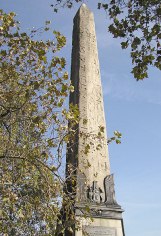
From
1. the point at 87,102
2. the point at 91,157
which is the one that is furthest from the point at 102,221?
the point at 87,102

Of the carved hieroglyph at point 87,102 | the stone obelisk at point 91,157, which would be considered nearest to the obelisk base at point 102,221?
the stone obelisk at point 91,157

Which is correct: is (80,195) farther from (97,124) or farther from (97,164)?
(97,124)

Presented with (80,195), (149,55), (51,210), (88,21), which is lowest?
(51,210)

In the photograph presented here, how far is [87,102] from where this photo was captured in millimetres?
9836

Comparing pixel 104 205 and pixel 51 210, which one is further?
pixel 104 205

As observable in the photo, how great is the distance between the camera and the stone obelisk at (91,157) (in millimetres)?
8336

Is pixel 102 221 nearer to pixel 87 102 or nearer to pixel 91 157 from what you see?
pixel 91 157

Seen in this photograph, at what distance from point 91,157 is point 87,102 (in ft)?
5.39

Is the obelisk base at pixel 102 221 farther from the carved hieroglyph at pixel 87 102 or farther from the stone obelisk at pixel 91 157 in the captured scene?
the carved hieroglyph at pixel 87 102

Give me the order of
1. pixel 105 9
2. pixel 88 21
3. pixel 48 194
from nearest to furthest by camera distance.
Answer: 1. pixel 105 9
2. pixel 48 194
3. pixel 88 21

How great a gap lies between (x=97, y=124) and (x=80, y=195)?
2.08m

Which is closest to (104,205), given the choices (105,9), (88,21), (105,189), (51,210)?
(105,189)

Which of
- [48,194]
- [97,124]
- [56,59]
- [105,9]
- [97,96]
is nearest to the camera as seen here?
[105,9]

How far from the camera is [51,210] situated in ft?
23.0
